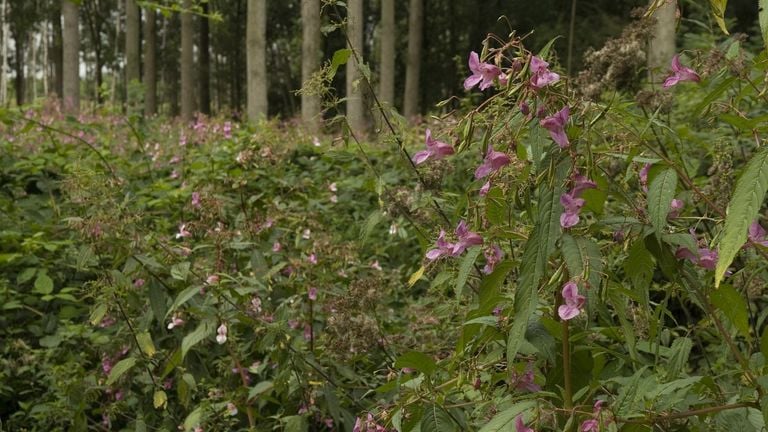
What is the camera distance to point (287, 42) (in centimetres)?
3769

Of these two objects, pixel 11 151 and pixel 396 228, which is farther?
pixel 11 151

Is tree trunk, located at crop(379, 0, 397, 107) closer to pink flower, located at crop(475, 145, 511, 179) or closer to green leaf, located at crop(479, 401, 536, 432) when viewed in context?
pink flower, located at crop(475, 145, 511, 179)

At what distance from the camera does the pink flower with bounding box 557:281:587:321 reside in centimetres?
145

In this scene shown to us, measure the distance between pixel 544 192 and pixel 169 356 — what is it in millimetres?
2534

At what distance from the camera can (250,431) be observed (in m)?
3.17

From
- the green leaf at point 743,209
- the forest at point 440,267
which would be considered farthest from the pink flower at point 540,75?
the green leaf at point 743,209

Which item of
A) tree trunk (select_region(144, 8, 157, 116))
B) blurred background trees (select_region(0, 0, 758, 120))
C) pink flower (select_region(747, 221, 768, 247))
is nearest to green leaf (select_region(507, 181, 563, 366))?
A: pink flower (select_region(747, 221, 768, 247))

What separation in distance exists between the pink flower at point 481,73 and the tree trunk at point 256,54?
1219cm

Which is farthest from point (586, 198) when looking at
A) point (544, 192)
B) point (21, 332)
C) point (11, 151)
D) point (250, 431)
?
point (11, 151)

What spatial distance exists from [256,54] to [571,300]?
13.0 metres

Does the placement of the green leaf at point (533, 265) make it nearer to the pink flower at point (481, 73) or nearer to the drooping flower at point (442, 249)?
the pink flower at point (481, 73)

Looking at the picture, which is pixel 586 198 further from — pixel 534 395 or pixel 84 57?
pixel 84 57

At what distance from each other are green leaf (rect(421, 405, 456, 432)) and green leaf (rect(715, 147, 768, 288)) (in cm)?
78

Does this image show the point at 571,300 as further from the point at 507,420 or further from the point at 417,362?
the point at 417,362
